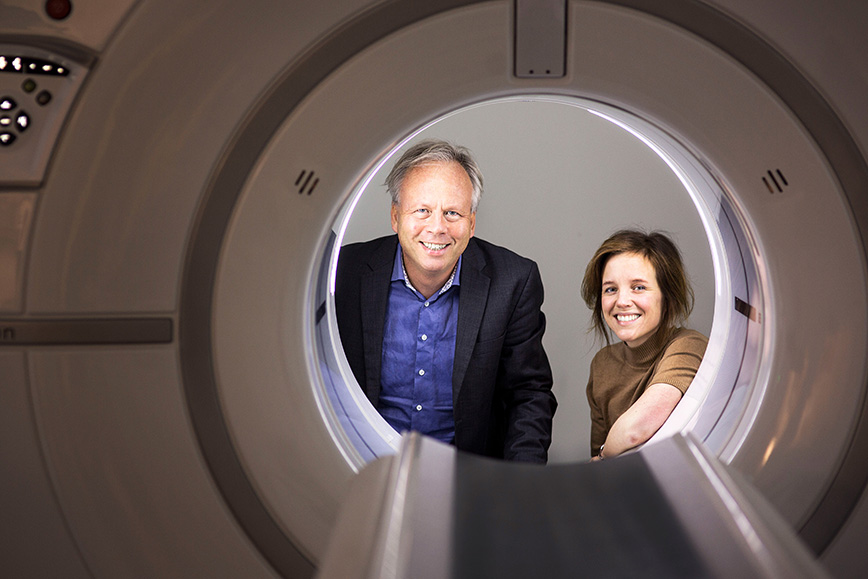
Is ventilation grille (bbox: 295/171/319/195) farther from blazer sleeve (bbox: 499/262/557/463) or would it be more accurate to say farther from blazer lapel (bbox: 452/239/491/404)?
blazer sleeve (bbox: 499/262/557/463)

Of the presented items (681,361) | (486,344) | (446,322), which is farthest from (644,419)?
(446,322)

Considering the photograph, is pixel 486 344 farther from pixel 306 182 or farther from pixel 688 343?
pixel 306 182

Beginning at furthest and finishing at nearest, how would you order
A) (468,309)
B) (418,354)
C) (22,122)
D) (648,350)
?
(648,350) → (418,354) → (468,309) → (22,122)

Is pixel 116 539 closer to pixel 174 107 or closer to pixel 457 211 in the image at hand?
pixel 174 107

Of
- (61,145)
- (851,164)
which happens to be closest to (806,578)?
(851,164)

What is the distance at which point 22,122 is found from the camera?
2.54 feet

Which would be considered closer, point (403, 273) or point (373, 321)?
point (373, 321)

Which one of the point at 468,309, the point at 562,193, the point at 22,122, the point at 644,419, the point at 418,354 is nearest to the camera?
the point at 22,122

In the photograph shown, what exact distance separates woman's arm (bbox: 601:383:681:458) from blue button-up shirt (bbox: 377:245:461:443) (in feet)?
1.42

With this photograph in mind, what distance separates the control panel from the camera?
2.53 ft

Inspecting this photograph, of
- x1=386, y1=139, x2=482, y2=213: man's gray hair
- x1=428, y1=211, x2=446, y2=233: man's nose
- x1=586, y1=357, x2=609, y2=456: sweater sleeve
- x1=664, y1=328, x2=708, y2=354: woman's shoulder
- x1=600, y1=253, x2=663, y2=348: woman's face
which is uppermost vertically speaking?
x1=386, y1=139, x2=482, y2=213: man's gray hair

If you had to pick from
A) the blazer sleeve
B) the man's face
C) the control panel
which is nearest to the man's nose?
the man's face

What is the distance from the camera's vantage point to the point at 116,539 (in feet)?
2.64

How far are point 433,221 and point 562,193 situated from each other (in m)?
1.24
